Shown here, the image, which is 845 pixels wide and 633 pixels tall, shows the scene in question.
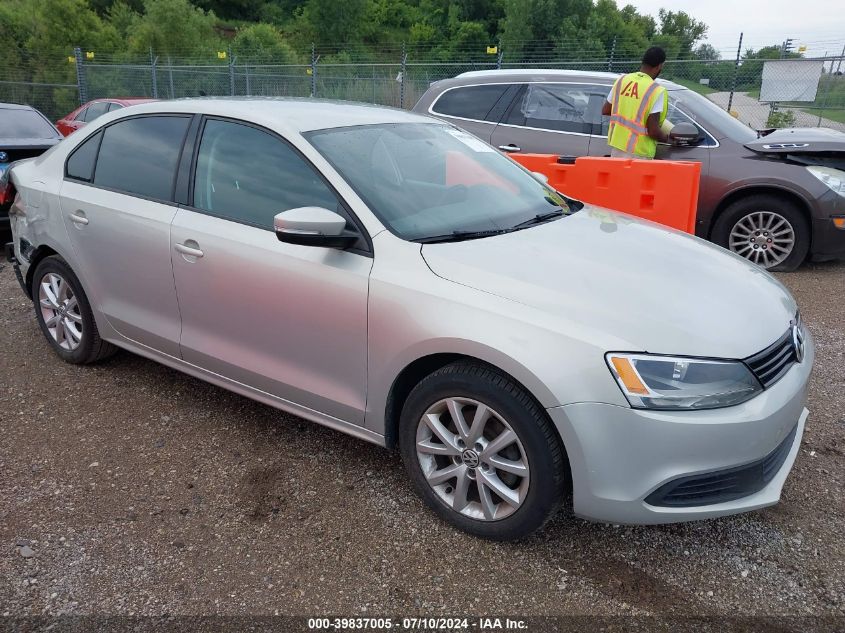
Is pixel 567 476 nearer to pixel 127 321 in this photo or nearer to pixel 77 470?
pixel 77 470

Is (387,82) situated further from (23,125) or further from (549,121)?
(549,121)

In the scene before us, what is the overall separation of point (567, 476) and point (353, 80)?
18.0 m

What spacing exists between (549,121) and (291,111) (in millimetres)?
4084

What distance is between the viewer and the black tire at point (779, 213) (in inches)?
240

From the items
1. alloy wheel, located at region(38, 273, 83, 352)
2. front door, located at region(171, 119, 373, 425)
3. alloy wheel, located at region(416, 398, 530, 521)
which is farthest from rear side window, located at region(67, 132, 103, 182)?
alloy wheel, located at region(416, 398, 530, 521)

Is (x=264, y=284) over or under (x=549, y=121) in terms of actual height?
under

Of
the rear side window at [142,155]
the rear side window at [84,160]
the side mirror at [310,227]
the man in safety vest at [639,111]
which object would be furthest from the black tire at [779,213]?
the rear side window at [84,160]

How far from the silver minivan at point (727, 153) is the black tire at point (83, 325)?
4122 millimetres

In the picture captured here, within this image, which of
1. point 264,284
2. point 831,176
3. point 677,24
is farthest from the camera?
point 677,24

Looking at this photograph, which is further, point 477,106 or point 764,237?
point 477,106

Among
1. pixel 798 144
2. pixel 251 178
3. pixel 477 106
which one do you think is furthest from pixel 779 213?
pixel 251 178

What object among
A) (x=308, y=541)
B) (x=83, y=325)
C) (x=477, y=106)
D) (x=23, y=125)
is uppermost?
(x=477, y=106)

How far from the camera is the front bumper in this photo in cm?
221

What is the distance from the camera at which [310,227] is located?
104 inches
